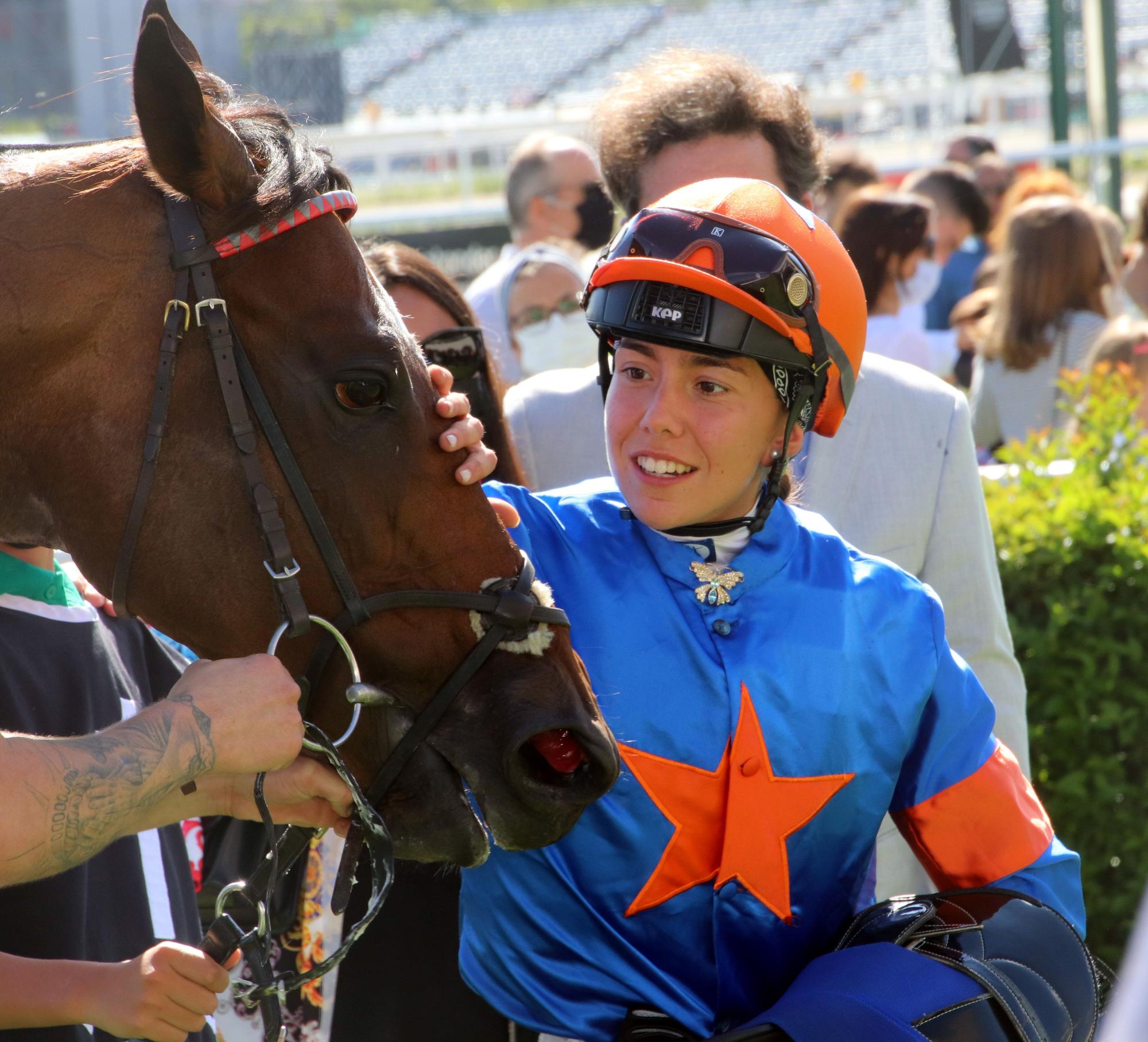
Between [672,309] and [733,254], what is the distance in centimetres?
13

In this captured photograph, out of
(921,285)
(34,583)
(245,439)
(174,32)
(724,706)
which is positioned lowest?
(921,285)

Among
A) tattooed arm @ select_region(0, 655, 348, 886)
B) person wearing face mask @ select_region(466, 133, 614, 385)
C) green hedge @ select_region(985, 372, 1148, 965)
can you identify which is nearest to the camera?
tattooed arm @ select_region(0, 655, 348, 886)

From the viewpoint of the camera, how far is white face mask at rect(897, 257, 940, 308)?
7.00 m

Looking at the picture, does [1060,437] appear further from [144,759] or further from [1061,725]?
[144,759]

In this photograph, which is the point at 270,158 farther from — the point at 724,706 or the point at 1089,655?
the point at 1089,655

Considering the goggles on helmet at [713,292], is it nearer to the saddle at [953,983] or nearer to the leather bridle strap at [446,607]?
the leather bridle strap at [446,607]

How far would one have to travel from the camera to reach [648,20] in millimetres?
36406

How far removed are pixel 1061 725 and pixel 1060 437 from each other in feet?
3.29

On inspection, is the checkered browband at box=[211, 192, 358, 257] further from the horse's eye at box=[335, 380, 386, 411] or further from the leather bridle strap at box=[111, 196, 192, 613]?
the horse's eye at box=[335, 380, 386, 411]

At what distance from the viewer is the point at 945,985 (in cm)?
172

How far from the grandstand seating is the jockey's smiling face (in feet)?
101

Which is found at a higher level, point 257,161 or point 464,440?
point 257,161

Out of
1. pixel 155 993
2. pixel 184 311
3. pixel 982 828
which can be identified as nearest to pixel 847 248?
pixel 982 828

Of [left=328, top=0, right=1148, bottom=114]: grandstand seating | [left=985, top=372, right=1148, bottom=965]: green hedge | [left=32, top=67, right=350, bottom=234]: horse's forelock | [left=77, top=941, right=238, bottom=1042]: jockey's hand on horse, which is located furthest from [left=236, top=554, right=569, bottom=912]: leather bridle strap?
[left=328, top=0, right=1148, bottom=114]: grandstand seating
